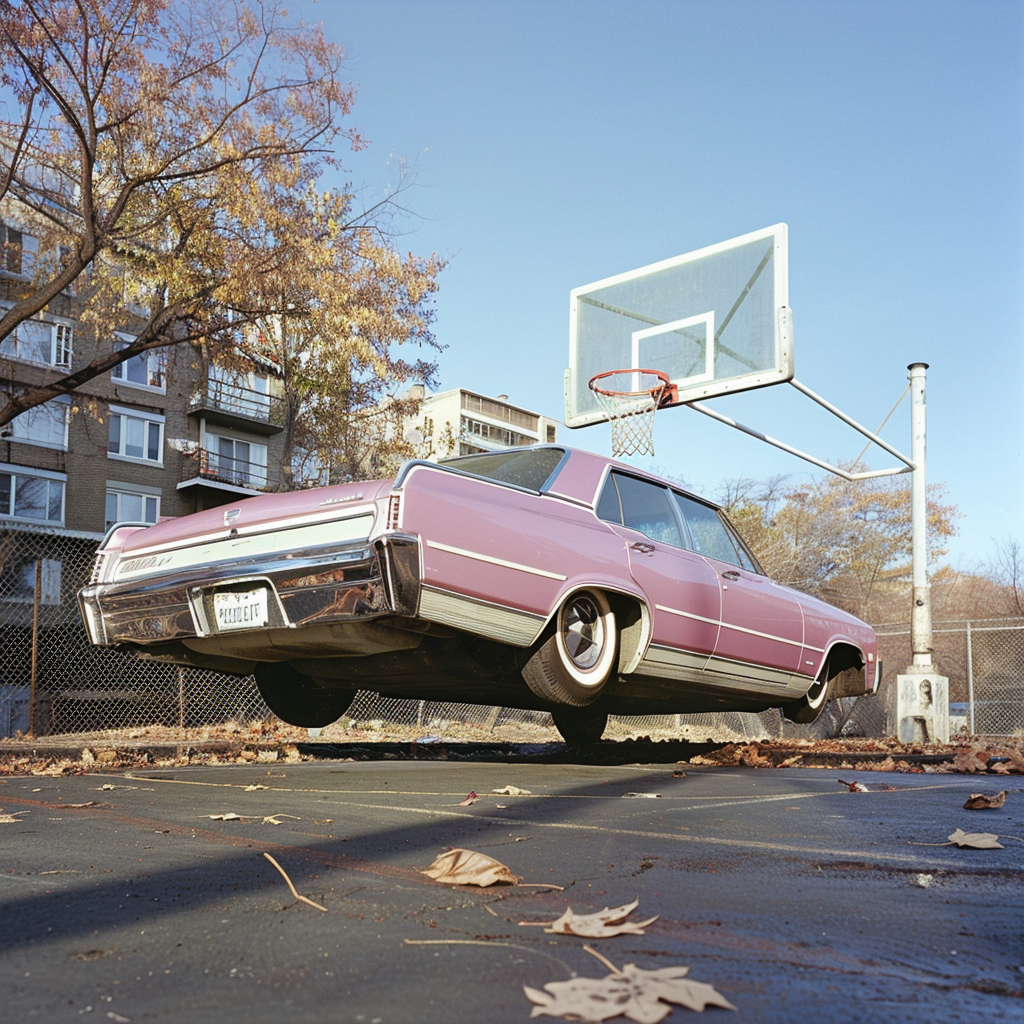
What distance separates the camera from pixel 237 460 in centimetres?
3362

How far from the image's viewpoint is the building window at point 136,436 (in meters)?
30.7

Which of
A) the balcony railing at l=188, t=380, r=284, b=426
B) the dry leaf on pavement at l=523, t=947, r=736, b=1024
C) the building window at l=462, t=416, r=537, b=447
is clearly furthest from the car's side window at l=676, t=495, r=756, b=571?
the building window at l=462, t=416, r=537, b=447

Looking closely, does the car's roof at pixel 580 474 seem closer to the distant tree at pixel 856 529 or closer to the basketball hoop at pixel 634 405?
the basketball hoop at pixel 634 405

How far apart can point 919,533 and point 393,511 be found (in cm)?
1067

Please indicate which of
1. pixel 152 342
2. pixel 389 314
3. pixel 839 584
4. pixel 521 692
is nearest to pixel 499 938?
pixel 521 692

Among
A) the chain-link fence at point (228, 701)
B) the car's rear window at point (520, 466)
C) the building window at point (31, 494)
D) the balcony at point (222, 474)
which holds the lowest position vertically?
the chain-link fence at point (228, 701)

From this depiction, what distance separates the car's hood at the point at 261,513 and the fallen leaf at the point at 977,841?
2615 millimetres

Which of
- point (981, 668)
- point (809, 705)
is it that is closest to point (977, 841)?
point (809, 705)

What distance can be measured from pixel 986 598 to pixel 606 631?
25982mm

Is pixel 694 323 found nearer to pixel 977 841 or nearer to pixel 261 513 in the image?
pixel 261 513

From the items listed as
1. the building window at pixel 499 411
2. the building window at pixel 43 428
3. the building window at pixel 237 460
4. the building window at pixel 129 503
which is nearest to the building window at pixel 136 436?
the building window at pixel 129 503

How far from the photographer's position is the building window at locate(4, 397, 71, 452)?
91.5ft

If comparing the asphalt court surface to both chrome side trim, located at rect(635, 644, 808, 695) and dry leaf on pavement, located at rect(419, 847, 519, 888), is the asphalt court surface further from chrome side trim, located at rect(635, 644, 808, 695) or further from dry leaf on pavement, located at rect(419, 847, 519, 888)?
chrome side trim, located at rect(635, 644, 808, 695)

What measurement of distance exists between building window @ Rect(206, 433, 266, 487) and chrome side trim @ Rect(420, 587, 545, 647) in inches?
1155
